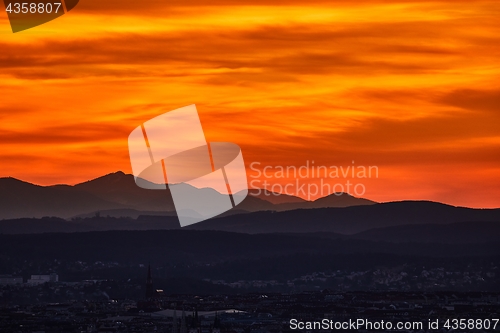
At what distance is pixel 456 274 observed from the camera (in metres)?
177

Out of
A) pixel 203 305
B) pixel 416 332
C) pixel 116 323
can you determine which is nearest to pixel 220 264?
pixel 203 305

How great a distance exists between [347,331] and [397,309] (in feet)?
73.9

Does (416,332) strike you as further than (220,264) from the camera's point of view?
No

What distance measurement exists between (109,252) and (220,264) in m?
15.3

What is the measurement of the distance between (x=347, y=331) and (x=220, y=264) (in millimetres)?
95718

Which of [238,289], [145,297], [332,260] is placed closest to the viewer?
[145,297]

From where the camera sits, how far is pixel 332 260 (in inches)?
7594

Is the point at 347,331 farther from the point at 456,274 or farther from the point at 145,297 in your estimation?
the point at 456,274

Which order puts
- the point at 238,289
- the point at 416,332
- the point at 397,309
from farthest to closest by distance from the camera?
the point at 238,289, the point at 397,309, the point at 416,332

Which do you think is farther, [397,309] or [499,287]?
[499,287]

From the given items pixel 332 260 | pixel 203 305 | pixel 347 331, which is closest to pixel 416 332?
pixel 347 331

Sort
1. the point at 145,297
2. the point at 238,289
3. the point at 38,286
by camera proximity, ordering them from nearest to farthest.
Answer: the point at 145,297
the point at 38,286
the point at 238,289

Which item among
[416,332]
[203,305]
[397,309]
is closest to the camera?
[416,332]

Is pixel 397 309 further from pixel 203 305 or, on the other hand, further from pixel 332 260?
pixel 332 260
